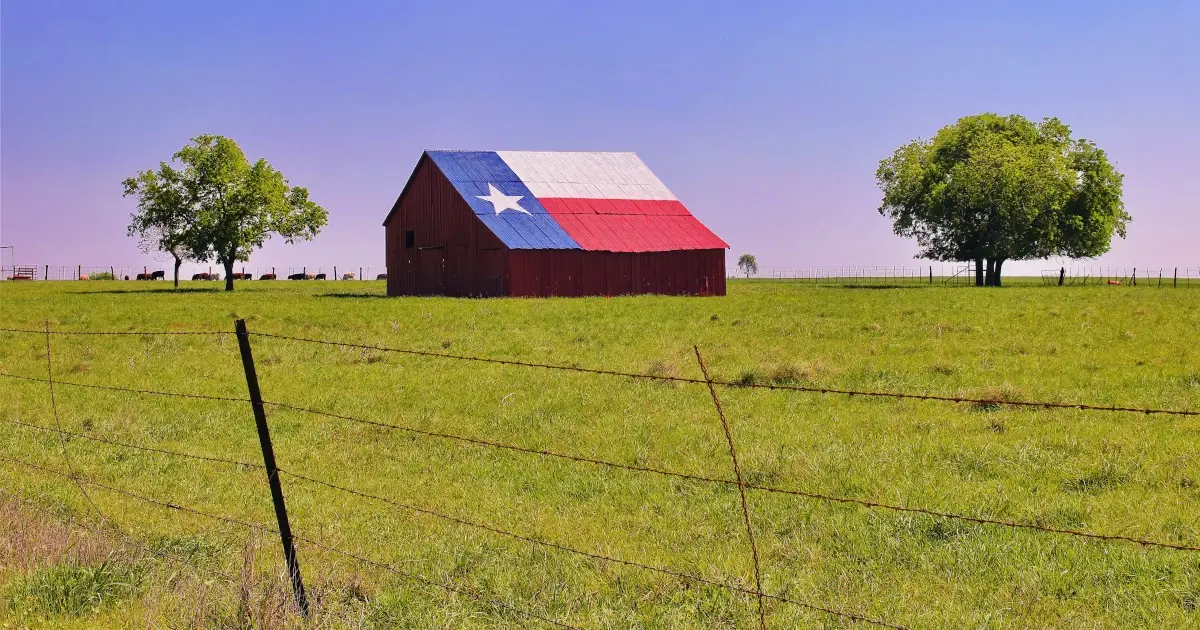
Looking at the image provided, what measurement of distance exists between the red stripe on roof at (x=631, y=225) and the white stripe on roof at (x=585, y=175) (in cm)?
79

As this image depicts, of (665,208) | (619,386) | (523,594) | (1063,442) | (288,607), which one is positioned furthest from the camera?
(665,208)

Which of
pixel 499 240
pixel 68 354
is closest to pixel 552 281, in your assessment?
pixel 499 240

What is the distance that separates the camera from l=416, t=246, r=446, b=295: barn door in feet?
181

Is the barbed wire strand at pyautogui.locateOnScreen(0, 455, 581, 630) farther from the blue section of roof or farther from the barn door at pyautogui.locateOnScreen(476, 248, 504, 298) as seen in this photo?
the blue section of roof

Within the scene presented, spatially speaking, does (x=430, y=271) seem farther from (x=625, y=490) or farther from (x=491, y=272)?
(x=625, y=490)

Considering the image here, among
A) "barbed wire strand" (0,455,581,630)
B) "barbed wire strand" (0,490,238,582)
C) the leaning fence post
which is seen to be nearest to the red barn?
"barbed wire strand" (0,455,581,630)

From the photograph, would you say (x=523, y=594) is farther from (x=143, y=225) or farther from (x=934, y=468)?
(x=143, y=225)

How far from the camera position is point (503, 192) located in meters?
55.2

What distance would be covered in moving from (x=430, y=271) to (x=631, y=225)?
11043 mm

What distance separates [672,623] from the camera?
22.2ft

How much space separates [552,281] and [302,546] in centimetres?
4296

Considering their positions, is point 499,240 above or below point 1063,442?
above

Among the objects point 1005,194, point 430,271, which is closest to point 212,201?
point 430,271

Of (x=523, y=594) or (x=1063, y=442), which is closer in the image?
(x=523, y=594)
